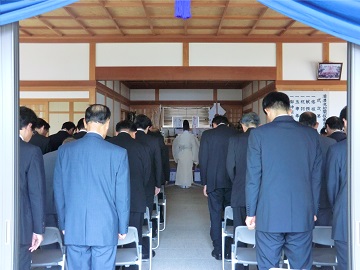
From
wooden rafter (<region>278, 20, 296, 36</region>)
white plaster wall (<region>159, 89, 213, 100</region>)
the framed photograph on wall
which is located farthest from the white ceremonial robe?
white plaster wall (<region>159, 89, 213, 100</region>)

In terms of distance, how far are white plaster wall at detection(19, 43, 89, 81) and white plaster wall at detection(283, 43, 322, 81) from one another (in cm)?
368

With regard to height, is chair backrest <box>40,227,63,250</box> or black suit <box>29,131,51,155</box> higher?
black suit <box>29,131,51,155</box>

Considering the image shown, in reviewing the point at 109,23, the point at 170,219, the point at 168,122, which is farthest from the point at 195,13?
the point at 168,122

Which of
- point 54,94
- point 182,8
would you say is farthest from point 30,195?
point 54,94

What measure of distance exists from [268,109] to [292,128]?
7.8 inches

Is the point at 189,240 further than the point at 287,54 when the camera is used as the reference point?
No

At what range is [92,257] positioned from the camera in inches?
88.1

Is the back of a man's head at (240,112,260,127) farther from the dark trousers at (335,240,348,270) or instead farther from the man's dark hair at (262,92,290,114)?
the dark trousers at (335,240,348,270)

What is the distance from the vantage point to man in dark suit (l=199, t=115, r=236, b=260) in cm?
392

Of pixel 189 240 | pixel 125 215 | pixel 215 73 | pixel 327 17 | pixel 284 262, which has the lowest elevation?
pixel 189 240

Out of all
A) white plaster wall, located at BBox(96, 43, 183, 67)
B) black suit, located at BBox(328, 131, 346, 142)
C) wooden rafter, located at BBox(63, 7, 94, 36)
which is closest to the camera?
black suit, located at BBox(328, 131, 346, 142)

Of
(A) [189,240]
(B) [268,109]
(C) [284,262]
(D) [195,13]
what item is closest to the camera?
(B) [268,109]

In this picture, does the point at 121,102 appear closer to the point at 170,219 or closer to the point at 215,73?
the point at 215,73

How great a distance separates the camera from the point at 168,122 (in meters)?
12.0
